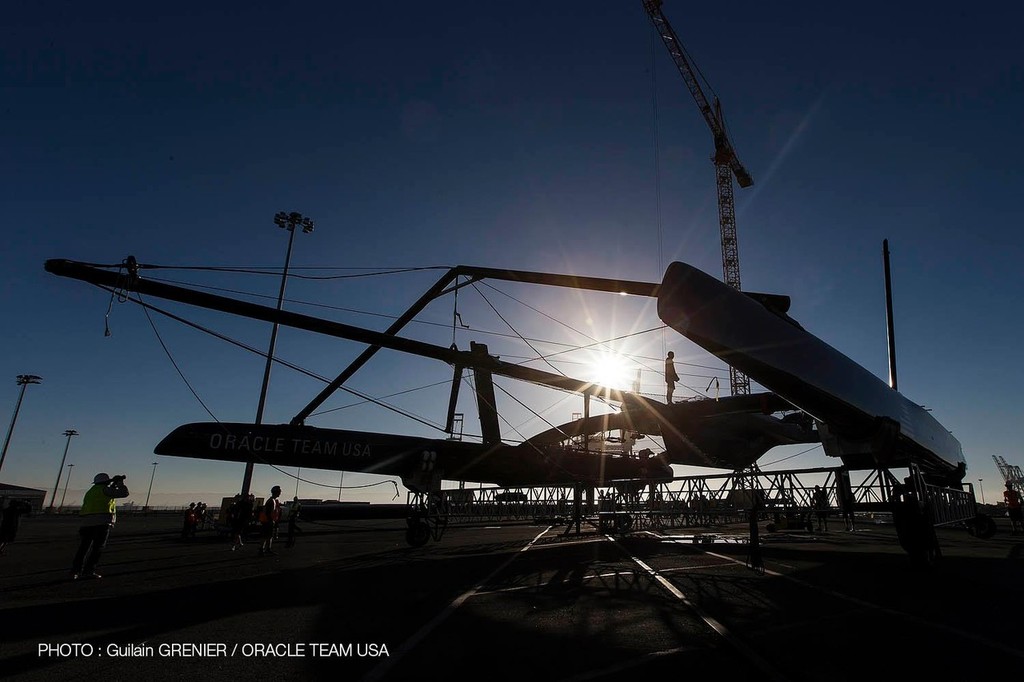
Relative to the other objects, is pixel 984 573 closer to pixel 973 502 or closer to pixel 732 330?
pixel 732 330

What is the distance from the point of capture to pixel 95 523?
32.4ft

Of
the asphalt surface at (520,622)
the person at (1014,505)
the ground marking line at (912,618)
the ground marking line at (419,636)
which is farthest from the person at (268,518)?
the person at (1014,505)

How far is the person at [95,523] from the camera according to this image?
32.4ft

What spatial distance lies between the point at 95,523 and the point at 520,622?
30.0ft

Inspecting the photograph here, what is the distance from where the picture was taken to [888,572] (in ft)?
33.2

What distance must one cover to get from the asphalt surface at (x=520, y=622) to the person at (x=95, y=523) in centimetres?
51

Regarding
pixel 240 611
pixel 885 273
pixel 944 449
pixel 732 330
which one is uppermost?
pixel 885 273

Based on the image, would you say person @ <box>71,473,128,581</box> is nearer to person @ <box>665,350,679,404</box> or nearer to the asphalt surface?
the asphalt surface

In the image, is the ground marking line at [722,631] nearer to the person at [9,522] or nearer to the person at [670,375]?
the person at [670,375]

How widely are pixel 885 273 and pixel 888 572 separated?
21.2 metres

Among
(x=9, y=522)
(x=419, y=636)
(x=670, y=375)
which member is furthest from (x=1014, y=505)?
(x=9, y=522)

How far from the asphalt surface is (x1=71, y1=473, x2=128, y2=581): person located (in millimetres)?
511

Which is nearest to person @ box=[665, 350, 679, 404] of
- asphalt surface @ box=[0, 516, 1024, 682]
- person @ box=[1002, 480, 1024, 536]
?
asphalt surface @ box=[0, 516, 1024, 682]

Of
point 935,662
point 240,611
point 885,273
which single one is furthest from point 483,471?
point 885,273
